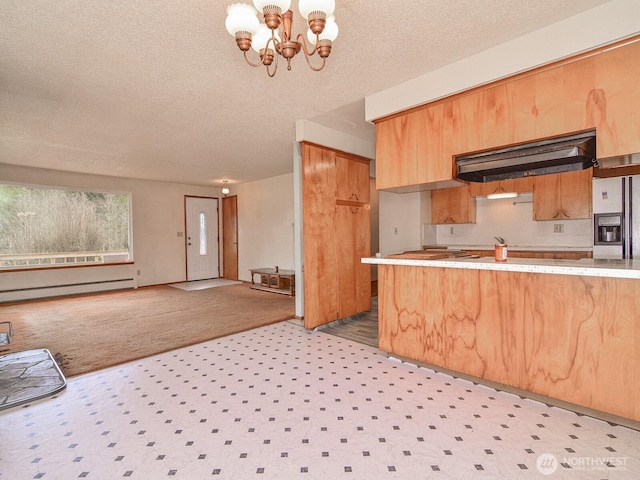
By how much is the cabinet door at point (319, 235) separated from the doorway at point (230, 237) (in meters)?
5.15

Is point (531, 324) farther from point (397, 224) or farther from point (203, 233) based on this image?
point (203, 233)

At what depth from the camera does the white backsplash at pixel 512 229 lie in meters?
4.73

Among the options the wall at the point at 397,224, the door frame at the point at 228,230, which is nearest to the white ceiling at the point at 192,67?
the wall at the point at 397,224

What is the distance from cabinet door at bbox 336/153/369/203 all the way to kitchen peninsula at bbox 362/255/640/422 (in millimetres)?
1733

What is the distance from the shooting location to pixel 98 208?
711 cm

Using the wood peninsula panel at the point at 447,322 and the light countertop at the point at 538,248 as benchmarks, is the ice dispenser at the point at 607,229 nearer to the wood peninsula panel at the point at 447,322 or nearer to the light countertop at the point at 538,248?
the light countertop at the point at 538,248

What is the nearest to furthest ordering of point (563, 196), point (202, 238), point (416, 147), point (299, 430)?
1. point (299, 430)
2. point (416, 147)
3. point (563, 196)
4. point (202, 238)

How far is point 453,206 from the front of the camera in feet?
18.7

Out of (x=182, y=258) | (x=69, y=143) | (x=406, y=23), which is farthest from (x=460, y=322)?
(x=182, y=258)

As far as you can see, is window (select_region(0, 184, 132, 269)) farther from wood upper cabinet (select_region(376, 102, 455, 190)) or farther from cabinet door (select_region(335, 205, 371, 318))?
wood upper cabinet (select_region(376, 102, 455, 190))

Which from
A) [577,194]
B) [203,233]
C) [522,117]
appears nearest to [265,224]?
[203,233]

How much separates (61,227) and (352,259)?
6.28m

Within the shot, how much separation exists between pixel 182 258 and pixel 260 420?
7.25 metres

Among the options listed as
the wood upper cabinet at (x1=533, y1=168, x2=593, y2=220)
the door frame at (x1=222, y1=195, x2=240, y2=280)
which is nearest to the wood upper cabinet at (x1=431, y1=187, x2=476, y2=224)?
the wood upper cabinet at (x1=533, y1=168, x2=593, y2=220)
